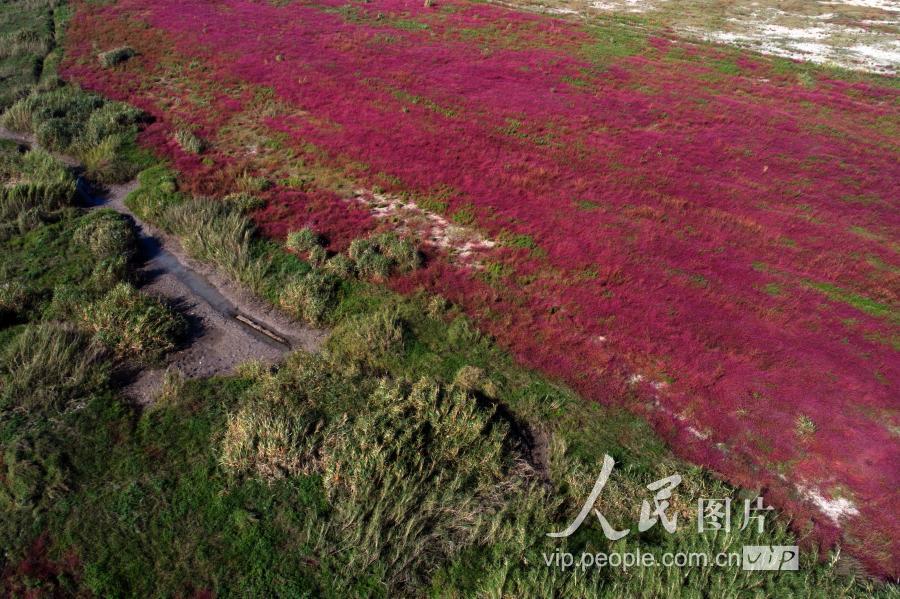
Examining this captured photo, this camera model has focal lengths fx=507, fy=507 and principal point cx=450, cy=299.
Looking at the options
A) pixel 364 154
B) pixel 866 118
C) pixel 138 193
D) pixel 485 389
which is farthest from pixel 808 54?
pixel 138 193

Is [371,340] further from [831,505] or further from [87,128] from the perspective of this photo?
[87,128]

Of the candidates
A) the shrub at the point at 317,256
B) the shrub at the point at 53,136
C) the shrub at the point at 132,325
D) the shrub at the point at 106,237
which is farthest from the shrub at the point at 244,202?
the shrub at the point at 53,136

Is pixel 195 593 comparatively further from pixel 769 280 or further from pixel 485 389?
pixel 769 280

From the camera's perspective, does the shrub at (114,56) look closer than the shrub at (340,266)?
No

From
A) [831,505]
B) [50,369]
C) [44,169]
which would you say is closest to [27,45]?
[44,169]

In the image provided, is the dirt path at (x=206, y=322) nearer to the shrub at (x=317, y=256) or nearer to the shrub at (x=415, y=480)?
the shrub at (x=317, y=256)
